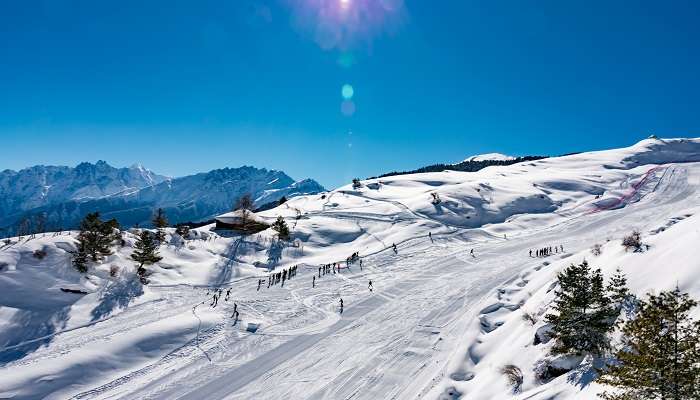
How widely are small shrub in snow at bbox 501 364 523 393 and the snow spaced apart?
26 cm

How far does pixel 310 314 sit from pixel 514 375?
1916 cm

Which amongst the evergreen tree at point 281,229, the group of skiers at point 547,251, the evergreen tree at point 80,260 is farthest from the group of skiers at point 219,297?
the group of skiers at point 547,251

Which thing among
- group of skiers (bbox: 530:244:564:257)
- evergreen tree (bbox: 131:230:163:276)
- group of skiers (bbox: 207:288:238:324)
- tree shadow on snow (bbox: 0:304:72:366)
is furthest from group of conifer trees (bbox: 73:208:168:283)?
group of skiers (bbox: 530:244:564:257)

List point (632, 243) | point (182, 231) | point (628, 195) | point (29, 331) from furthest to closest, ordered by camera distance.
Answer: point (628, 195), point (182, 231), point (29, 331), point (632, 243)

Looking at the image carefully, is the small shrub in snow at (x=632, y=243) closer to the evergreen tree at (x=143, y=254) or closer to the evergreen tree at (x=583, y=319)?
the evergreen tree at (x=583, y=319)

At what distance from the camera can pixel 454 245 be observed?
5797 centimetres

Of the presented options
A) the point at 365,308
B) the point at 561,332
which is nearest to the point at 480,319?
the point at 365,308

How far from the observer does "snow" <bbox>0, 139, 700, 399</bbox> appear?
63.9 ft

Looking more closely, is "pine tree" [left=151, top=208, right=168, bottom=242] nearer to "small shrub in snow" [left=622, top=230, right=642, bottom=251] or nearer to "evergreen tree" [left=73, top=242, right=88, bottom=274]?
"evergreen tree" [left=73, top=242, right=88, bottom=274]

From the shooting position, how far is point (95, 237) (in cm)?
3862

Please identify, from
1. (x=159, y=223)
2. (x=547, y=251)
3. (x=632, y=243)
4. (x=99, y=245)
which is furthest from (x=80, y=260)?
(x=547, y=251)

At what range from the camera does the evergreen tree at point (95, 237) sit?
125 ft

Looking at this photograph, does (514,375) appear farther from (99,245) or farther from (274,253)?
(274,253)

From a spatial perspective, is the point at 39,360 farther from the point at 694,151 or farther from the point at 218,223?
the point at 694,151
